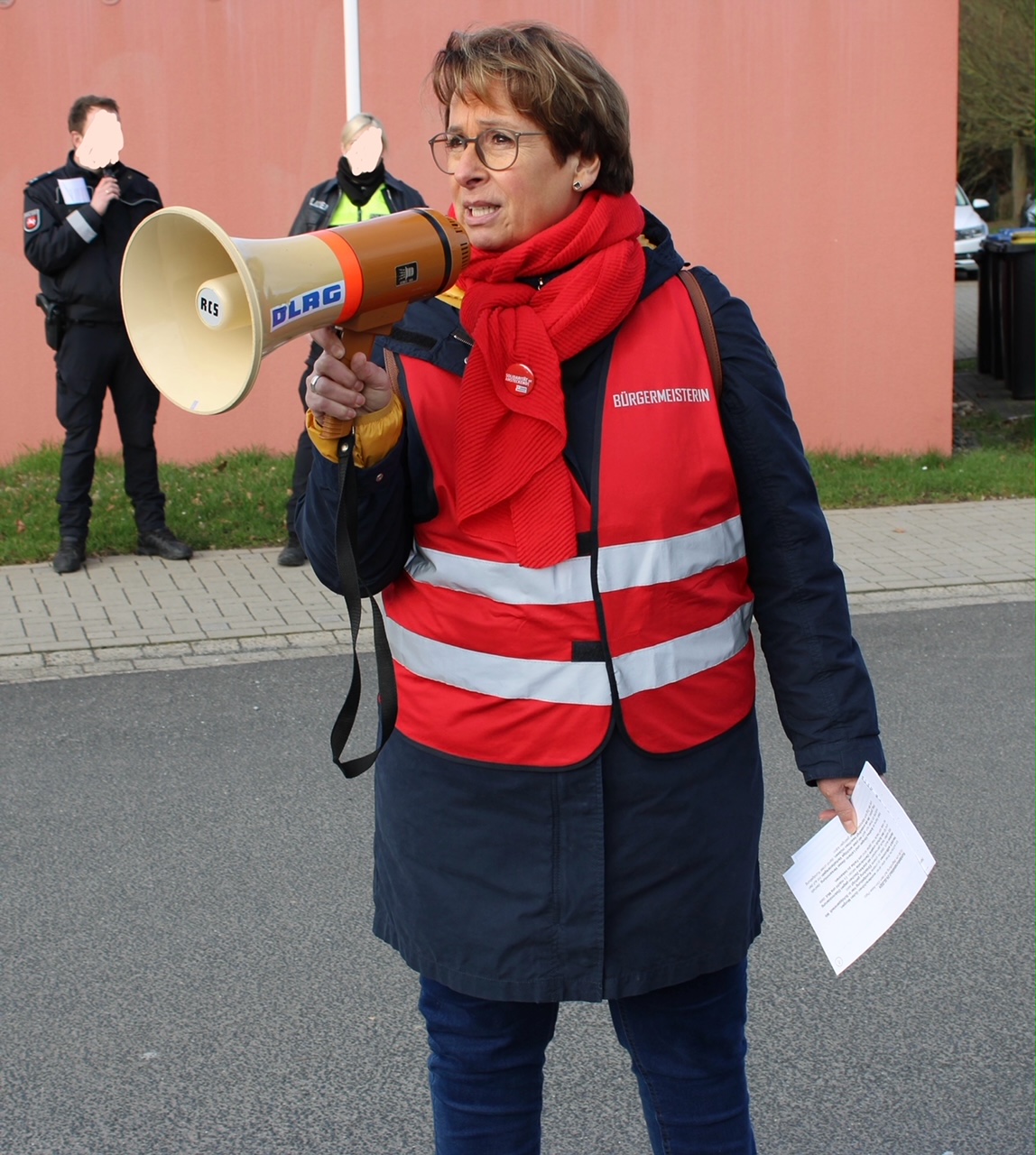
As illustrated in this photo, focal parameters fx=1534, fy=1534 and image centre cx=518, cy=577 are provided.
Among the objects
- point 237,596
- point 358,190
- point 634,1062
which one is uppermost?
point 358,190

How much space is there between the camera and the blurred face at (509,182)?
210 centimetres

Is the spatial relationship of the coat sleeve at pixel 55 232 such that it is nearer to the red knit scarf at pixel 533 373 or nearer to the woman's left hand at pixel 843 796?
the red knit scarf at pixel 533 373

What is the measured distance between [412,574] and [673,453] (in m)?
0.41

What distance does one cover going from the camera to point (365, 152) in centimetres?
705

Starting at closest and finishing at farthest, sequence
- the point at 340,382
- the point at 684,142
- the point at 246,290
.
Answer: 1. the point at 246,290
2. the point at 340,382
3. the point at 684,142

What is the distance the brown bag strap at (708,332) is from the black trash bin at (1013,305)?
10.8 metres

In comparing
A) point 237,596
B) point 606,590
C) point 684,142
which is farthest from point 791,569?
point 684,142

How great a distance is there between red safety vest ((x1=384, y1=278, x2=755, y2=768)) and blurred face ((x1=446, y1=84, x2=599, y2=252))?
0.19 m

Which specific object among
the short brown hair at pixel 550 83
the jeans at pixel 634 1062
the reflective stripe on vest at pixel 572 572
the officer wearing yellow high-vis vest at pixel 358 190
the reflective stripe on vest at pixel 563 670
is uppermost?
the officer wearing yellow high-vis vest at pixel 358 190

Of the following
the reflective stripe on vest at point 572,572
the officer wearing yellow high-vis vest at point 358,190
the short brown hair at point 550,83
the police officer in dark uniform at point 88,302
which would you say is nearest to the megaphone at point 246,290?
the short brown hair at point 550,83

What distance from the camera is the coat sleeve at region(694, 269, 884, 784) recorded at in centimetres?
221

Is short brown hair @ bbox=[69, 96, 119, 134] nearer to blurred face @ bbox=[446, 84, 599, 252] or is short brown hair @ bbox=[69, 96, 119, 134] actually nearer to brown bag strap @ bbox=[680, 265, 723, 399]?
blurred face @ bbox=[446, 84, 599, 252]

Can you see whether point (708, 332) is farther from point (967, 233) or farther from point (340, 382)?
point (967, 233)

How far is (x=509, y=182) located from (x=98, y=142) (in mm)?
5540
